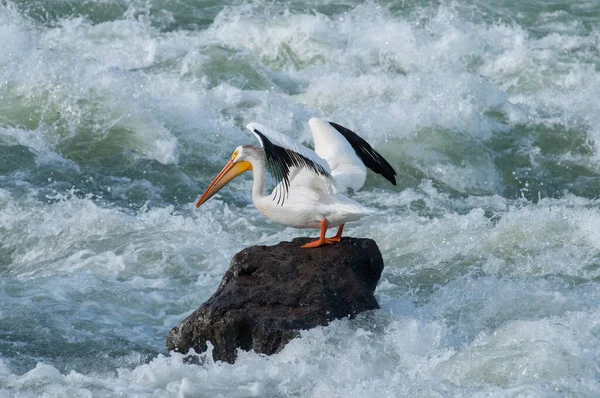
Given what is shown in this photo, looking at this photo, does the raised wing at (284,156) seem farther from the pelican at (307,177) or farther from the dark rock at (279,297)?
the dark rock at (279,297)

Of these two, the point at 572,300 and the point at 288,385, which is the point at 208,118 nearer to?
the point at 572,300

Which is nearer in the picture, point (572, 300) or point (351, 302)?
point (351, 302)

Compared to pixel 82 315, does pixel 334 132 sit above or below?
above

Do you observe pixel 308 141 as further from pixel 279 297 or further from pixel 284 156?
pixel 279 297

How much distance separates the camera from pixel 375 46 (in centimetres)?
1403

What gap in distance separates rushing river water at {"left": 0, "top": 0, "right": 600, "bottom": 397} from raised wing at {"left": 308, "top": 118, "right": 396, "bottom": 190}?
991 millimetres

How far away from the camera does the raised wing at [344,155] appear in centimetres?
663

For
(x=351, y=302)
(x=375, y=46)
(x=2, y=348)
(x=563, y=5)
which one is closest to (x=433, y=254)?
(x=351, y=302)

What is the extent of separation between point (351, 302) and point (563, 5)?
11.6m

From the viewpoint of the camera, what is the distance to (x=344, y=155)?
22.2 ft

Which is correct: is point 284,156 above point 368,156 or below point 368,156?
above

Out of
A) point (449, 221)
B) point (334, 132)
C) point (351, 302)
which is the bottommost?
point (449, 221)

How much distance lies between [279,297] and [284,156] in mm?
852

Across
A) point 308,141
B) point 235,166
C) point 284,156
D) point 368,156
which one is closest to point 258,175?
point 235,166
